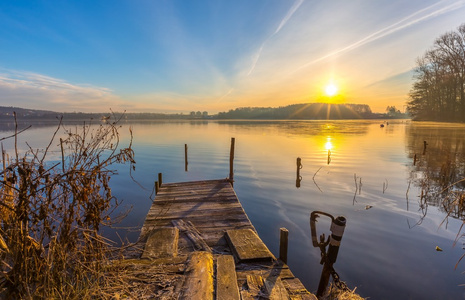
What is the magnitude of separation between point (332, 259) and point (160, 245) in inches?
167

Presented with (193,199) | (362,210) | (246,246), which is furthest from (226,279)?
(362,210)

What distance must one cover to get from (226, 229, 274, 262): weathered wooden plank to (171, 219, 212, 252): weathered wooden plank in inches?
26.5

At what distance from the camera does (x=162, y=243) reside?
5.79 m

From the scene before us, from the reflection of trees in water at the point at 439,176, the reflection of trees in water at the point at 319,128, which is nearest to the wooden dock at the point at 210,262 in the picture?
the reflection of trees in water at the point at 439,176

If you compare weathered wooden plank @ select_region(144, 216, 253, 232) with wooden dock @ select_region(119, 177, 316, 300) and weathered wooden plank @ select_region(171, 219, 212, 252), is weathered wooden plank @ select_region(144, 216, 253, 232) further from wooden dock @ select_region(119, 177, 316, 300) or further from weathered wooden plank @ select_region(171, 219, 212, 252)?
weathered wooden plank @ select_region(171, 219, 212, 252)

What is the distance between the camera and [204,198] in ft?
34.1

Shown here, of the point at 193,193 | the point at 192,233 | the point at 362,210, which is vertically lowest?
the point at 362,210

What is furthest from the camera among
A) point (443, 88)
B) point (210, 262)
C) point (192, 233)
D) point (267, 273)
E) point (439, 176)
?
point (443, 88)

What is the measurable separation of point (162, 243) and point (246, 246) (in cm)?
210

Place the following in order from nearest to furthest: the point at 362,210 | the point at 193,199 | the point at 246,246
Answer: the point at 246,246, the point at 193,199, the point at 362,210

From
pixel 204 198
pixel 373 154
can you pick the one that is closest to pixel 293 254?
pixel 204 198

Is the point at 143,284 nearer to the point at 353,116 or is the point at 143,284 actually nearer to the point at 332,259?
the point at 332,259

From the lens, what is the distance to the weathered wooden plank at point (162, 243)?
5.29m

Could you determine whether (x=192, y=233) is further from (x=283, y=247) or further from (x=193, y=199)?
(x=193, y=199)
